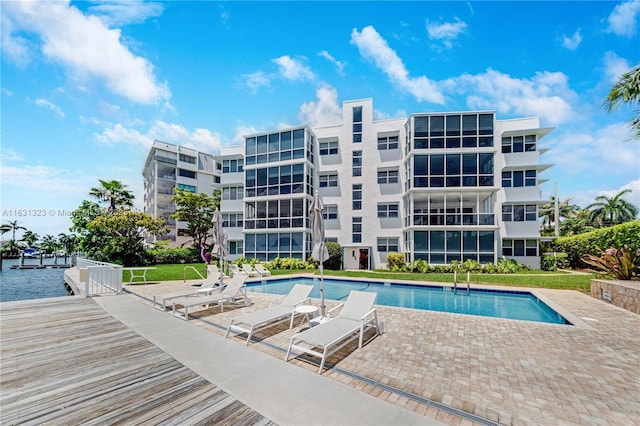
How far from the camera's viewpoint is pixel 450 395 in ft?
11.7

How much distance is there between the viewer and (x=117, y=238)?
79.0ft

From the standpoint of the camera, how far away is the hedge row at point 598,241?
1450cm

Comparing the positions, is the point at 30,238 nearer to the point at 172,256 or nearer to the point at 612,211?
the point at 172,256

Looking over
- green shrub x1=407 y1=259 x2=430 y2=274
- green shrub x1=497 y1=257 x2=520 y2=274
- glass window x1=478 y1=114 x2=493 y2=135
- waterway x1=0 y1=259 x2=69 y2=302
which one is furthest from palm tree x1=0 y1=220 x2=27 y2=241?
green shrub x1=497 y1=257 x2=520 y2=274

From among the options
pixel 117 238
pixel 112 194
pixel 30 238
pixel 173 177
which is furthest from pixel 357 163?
pixel 30 238

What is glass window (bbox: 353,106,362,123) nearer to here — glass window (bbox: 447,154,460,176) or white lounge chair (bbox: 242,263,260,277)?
glass window (bbox: 447,154,460,176)

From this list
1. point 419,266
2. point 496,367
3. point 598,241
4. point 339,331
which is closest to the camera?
point 496,367

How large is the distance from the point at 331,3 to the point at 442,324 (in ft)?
47.4

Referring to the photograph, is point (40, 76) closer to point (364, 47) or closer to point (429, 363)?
point (364, 47)

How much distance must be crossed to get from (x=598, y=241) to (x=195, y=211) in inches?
1405

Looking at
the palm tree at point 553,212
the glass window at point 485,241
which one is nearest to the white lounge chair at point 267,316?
the glass window at point 485,241

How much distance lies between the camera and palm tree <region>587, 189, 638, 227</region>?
29648 mm

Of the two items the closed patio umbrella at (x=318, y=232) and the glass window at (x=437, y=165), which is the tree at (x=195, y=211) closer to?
the glass window at (x=437, y=165)

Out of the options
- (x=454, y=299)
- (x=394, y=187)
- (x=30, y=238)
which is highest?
(x=394, y=187)
